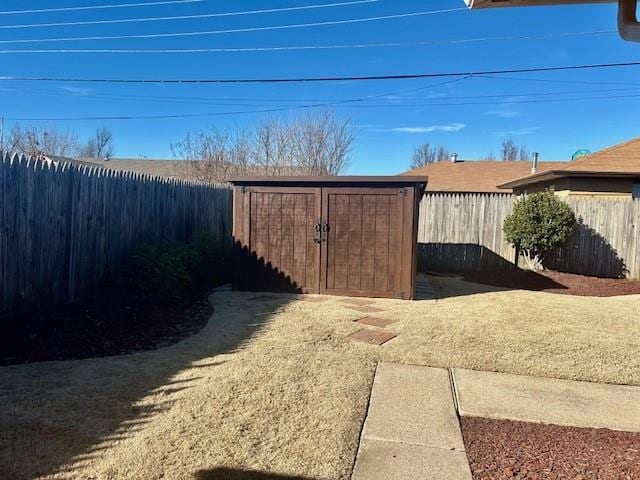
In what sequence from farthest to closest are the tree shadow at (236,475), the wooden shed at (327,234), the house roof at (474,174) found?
the house roof at (474,174)
the wooden shed at (327,234)
the tree shadow at (236,475)

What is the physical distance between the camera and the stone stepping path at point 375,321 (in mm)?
5863

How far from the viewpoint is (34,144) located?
18.9m

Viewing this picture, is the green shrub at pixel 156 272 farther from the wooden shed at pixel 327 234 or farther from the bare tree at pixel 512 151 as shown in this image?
the bare tree at pixel 512 151

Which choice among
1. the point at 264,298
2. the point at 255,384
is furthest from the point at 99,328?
the point at 264,298

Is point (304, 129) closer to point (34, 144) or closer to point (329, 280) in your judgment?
point (34, 144)

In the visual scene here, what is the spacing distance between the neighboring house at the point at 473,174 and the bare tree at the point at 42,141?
53.3 ft

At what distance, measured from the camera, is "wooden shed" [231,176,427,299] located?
748cm

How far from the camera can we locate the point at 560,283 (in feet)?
31.1

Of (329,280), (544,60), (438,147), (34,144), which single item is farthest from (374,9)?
(438,147)

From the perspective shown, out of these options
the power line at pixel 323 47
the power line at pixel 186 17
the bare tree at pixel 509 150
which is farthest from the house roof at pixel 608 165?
the bare tree at pixel 509 150

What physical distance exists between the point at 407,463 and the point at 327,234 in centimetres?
526

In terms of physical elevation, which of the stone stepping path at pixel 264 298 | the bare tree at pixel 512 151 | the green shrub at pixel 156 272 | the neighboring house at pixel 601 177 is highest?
the bare tree at pixel 512 151

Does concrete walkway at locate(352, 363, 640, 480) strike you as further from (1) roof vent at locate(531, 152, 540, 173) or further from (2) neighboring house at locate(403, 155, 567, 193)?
(1) roof vent at locate(531, 152, 540, 173)

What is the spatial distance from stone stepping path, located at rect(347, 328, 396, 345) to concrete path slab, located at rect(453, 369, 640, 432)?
107cm
